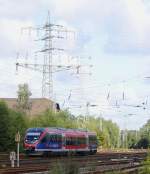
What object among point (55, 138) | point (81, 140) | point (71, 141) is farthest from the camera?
point (81, 140)

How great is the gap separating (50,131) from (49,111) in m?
32.9

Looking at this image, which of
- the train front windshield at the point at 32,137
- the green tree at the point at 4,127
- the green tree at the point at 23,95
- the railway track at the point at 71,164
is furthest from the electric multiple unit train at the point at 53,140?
the green tree at the point at 23,95

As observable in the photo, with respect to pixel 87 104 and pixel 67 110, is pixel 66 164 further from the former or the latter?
pixel 67 110

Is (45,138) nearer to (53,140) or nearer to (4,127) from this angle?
(53,140)

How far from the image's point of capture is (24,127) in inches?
3004

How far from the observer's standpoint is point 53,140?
213 ft

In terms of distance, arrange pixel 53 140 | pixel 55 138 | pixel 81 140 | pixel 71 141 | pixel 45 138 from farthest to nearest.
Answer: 1. pixel 81 140
2. pixel 71 141
3. pixel 55 138
4. pixel 53 140
5. pixel 45 138

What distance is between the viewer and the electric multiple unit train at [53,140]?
2496 inches

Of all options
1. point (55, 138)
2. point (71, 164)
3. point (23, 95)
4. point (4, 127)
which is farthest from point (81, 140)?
point (71, 164)

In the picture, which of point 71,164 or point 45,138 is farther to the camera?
point 45,138

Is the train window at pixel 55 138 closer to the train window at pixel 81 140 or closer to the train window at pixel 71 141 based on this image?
the train window at pixel 71 141

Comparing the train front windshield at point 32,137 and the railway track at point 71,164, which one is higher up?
the train front windshield at point 32,137

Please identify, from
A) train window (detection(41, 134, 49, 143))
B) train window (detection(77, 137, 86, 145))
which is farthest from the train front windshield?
train window (detection(77, 137, 86, 145))

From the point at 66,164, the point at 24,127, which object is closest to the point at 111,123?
the point at 24,127
